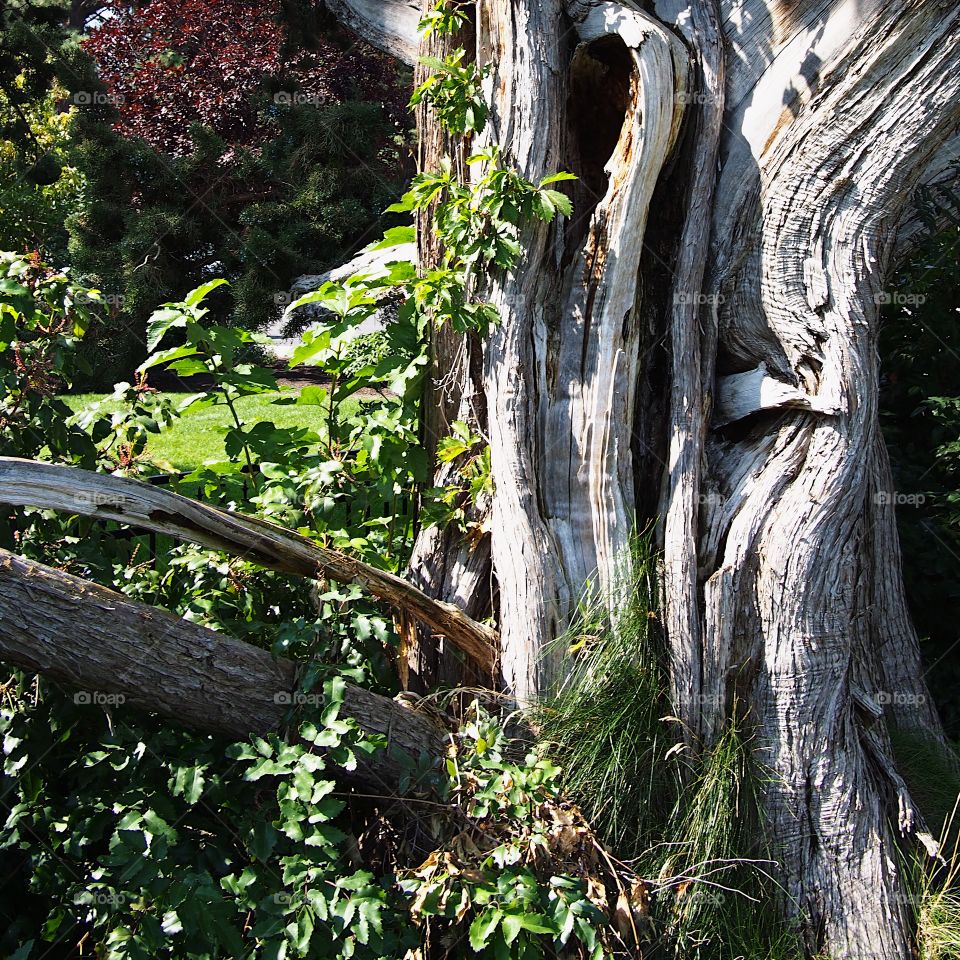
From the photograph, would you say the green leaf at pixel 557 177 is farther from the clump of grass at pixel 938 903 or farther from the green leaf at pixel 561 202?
the clump of grass at pixel 938 903

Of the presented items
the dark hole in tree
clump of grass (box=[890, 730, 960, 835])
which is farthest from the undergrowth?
the dark hole in tree

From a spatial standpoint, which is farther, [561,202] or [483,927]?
[561,202]

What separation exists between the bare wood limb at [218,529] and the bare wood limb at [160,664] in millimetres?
226

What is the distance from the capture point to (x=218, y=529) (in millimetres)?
3125

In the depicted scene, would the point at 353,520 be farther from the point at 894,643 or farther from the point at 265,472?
the point at 894,643

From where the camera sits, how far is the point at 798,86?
3.39 meters

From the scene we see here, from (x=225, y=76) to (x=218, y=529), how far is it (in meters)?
10.6

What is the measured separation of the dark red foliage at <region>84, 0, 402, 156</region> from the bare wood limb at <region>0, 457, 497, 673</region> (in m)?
9.76

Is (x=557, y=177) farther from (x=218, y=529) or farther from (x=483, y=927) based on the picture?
(x=483, y=927)

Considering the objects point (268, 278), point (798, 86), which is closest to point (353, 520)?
point (798, 86)

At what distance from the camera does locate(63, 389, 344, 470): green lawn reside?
822cm

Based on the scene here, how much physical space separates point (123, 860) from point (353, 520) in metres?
1.52

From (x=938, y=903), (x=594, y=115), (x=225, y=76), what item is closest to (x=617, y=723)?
(x=938, y=903)

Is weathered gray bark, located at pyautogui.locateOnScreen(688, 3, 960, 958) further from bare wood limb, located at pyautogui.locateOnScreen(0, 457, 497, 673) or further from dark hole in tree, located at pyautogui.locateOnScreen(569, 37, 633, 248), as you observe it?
bare wood limb, located at pyautogui.locateOnScreen(0, 457, 497, 673)
